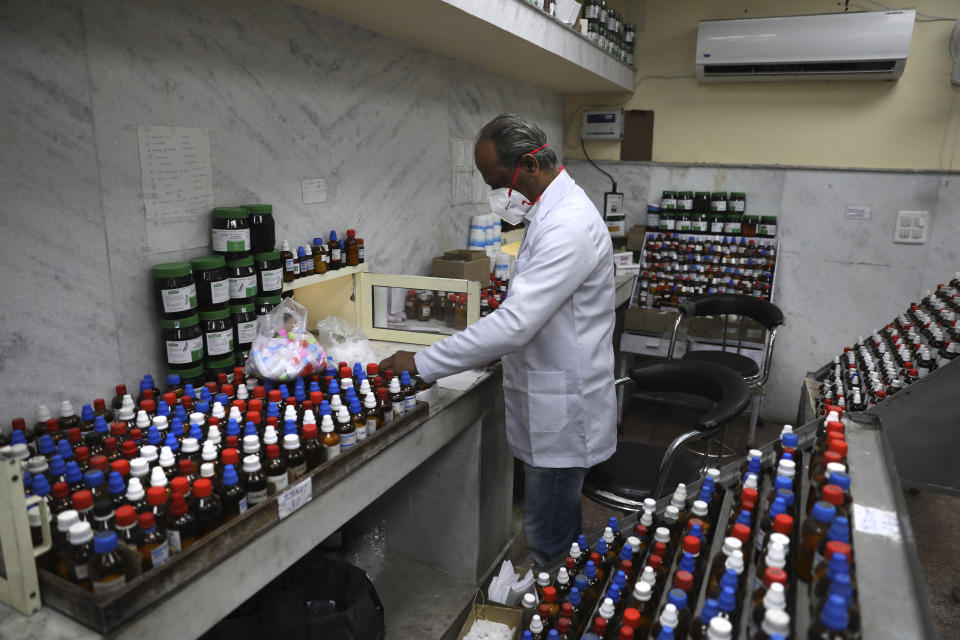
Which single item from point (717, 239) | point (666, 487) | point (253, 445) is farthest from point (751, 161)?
point (253, 445)

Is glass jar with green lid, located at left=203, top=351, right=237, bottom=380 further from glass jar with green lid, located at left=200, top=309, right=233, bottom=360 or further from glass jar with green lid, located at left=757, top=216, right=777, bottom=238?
glass jar with green lid, located at left=757, top=216, right=777, bottom=238

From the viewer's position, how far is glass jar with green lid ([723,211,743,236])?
4.45m

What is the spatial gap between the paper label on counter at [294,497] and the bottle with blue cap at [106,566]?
1.16 ft

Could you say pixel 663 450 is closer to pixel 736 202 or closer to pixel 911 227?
pixel 736 202

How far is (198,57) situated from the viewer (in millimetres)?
1903

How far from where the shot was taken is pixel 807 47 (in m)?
4.03

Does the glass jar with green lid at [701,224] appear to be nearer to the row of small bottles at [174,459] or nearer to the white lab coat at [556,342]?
the white lab coat at [556,342]

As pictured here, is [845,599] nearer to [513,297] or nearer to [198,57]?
[513,297]

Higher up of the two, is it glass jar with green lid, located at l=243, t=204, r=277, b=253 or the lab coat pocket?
glass jar with green lid, located at l=243, t=204, r=277, b=253

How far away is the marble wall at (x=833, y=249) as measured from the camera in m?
4.13

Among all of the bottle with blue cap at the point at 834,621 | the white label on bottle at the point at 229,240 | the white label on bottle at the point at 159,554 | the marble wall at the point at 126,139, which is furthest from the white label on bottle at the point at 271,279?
the bottle with blue cap at the point at 834,621

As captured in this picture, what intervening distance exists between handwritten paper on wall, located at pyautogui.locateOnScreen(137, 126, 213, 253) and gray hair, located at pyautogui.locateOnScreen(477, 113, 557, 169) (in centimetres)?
89

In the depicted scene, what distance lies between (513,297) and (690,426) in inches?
120

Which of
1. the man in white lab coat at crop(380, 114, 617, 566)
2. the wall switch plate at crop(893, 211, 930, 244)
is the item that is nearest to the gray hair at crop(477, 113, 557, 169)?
the man in white lab coat at crop(380, 114, 617, 566)
